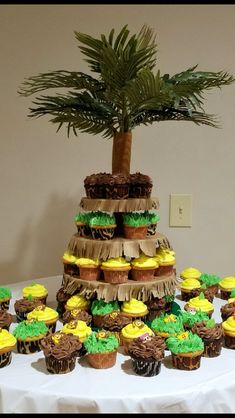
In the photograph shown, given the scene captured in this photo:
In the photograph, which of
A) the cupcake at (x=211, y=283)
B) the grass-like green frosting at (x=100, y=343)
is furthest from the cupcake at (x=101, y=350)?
the cupcake at (x=211, y=283)

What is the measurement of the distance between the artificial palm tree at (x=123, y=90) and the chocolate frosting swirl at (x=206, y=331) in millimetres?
442

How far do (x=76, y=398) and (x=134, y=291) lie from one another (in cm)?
35

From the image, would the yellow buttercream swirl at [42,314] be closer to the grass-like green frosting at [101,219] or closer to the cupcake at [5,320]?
the cupcake at [5,320]

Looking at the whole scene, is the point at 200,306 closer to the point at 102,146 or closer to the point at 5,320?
the point at 5,320

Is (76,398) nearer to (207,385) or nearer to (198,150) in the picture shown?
(207,385)

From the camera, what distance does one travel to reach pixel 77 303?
1.10 m

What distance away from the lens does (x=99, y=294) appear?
1056mm

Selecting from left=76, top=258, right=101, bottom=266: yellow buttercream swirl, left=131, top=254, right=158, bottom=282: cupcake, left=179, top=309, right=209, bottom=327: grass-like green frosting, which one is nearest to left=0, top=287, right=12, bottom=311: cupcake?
left=76, top=258, right=101, bottom=266: yellow buttercream swirl

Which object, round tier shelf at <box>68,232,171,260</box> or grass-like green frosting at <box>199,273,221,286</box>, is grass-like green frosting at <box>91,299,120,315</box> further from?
grass-like green frosting at <box>199,273,221,286</box>

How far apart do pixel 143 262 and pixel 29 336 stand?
0.32m

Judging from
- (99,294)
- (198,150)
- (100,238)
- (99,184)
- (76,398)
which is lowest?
(76,398)

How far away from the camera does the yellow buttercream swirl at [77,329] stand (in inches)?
37.8

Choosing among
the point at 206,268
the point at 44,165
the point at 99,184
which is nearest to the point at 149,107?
the point at 99,184

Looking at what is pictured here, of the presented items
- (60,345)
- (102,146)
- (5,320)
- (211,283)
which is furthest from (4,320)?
(102,146)
